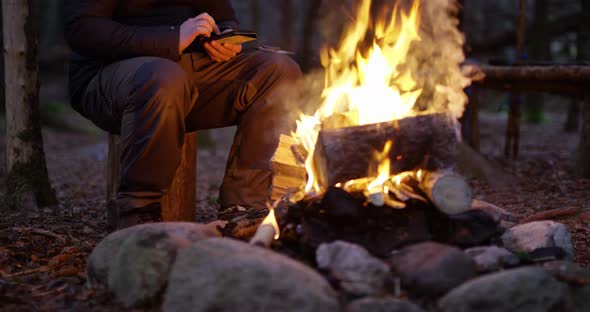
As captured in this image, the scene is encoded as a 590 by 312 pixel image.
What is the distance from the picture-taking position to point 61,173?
7.34 metres

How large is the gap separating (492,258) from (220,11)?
2.52m

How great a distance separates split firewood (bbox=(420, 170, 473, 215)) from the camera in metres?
2.87

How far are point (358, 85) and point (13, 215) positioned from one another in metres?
2.49

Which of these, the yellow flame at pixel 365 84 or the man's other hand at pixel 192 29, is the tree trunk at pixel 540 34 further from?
the man's other hand at pixel 192 29

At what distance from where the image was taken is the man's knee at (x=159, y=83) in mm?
3281

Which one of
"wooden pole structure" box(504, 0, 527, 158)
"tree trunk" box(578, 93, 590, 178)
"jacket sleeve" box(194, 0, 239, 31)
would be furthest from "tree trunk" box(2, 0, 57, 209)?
"wooden pole structure" box(504, 0, 527, 158)

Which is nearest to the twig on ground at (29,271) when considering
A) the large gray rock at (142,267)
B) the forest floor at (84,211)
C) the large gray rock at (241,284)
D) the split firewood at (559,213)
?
the forest floor at (84,211)

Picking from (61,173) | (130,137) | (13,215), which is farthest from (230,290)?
(61,173)

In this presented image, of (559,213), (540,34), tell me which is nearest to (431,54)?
(559,213)

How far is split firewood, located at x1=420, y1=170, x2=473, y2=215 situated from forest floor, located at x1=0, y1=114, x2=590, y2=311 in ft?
2.67

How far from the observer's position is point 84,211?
4.71 m

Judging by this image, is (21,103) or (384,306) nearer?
(384,306)

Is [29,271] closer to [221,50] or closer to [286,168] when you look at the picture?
[286,168]

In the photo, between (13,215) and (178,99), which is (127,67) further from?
(13,215)
